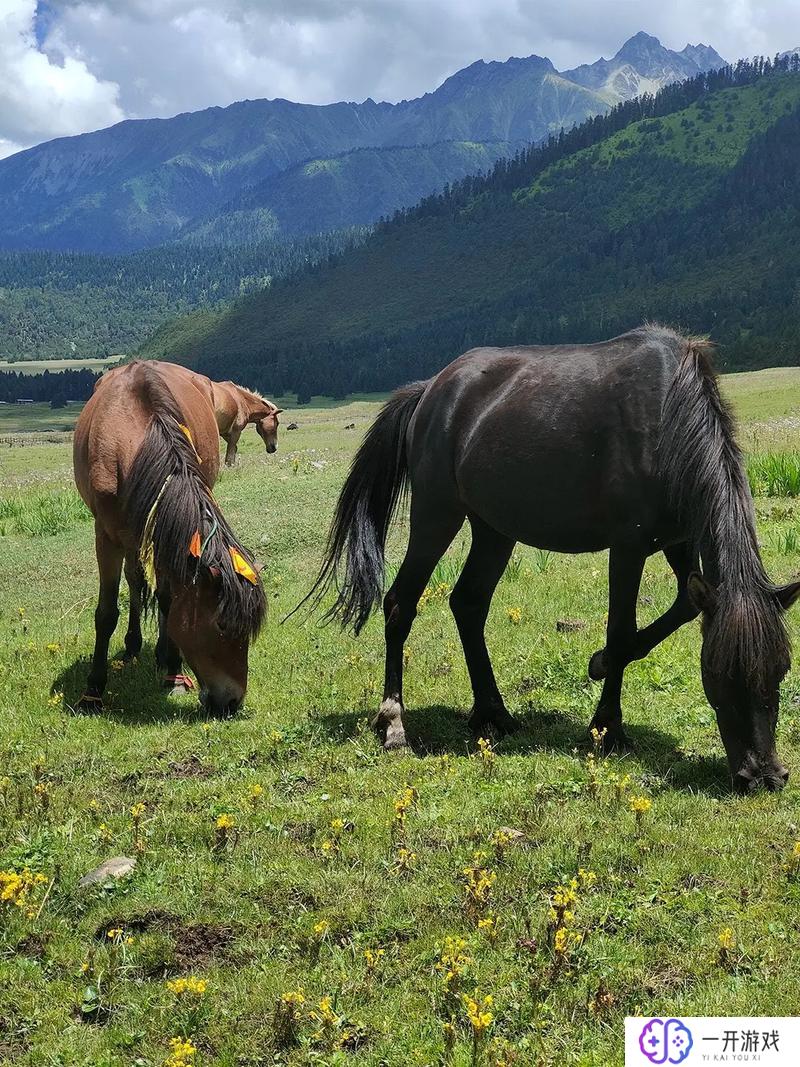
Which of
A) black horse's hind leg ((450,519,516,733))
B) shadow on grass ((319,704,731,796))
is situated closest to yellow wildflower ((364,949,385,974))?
shadow on grass ((319,704,731,796))

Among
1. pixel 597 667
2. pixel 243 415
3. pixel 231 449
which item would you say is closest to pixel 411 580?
pixel 597 667

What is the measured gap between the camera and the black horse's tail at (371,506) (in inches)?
316

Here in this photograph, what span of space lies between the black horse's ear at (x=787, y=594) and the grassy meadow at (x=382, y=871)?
1065 mm

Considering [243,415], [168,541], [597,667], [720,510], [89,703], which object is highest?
[243,415]

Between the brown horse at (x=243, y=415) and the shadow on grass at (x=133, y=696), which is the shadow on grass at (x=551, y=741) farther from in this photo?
the brown horse at (x=243, y=415)

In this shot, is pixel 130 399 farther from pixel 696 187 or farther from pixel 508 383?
pixel 696 187

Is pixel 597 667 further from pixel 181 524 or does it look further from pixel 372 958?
pixel 372 958

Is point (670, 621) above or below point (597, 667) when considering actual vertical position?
above

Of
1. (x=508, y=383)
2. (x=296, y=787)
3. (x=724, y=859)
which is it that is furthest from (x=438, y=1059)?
(x=508, y=383)

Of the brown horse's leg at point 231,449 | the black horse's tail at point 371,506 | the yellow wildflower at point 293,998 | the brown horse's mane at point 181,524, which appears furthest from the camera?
the brown horse's leg at point 231,449

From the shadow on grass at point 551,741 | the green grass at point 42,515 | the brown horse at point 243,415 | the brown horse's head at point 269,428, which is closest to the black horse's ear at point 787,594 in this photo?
the shadow on grass at point 551,741

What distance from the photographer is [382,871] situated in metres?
5.01

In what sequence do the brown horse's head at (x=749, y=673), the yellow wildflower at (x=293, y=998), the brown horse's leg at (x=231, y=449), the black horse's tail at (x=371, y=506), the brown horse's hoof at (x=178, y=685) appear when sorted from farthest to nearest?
the brown horse's leg at (x=231, y=449) → the brown horse's hoof at (x=178, y=685) → the black horse's tail at (x=371, y=506) → the brown horse's head at (x=749, y=673) → the yellow wildflower at (x=293, y=998)

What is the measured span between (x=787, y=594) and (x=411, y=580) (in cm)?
→ 294
